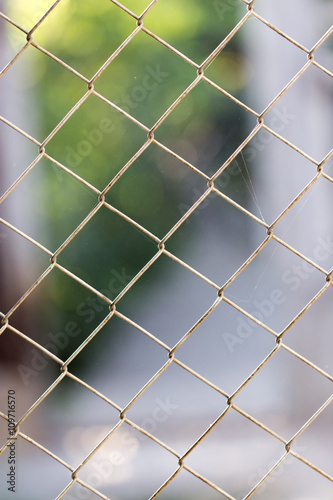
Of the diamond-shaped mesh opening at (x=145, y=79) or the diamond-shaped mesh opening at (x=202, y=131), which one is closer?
the diamond-shaped mesh opening at (x=145, y=79)

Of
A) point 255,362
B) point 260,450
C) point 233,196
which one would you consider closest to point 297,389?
point 255,362

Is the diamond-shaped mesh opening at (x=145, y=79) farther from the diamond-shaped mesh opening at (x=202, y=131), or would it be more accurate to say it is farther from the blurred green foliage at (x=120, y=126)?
the diamond-shaped mesh opening at (x=202, y=131)

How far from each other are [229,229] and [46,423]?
1.29 m

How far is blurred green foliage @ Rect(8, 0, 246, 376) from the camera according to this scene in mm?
3027

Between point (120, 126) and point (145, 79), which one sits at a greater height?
point (145, 79)

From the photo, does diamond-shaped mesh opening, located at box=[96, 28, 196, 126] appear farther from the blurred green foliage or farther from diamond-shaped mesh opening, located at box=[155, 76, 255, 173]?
diamond-shaped mesh opening, located at box=[155, 76, 255, 173]

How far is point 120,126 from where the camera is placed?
312 centimetres

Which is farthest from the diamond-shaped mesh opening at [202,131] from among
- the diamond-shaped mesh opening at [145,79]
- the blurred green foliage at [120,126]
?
the diamond-shaped mesh opening at [145,79]

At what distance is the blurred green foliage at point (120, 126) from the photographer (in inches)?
119

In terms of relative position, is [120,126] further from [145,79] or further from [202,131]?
[202,131]

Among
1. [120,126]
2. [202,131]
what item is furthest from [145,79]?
[202,131]

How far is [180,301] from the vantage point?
322cm

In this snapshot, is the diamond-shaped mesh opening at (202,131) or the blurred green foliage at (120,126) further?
the diamond-shaped mesh opening at (202,131)

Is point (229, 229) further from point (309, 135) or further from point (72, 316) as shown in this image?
point (72, 316)
